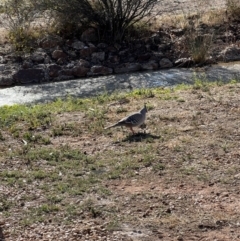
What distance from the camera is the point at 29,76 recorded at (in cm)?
1278

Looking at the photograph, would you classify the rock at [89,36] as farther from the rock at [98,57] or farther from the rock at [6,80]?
the rock at [6,80]

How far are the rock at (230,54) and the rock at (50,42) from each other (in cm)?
307

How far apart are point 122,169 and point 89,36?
22.4 feet

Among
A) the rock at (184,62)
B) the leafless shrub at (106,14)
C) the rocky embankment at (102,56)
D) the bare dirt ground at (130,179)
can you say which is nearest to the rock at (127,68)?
the rocky embankment at (102,56)

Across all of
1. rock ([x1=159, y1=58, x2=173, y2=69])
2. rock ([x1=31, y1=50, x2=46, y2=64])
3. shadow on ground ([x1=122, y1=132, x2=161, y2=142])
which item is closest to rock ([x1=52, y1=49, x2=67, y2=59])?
rock ([x1=31, y1=50, x2=46, y2=64])

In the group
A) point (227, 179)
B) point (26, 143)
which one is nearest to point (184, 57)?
point (26, 143)

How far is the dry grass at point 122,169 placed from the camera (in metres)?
6.52

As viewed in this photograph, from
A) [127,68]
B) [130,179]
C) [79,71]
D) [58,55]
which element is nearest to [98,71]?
[79,71]

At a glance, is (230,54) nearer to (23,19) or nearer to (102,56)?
(102,56)

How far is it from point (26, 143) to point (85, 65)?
4.58 metres

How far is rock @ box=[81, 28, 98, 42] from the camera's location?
1427cm

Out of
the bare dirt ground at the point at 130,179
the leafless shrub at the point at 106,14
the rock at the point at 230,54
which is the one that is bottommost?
the bare dirt ground at the point at 130,179

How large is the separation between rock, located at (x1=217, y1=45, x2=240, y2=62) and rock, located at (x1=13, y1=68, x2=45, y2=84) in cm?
332

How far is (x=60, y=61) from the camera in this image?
1336 centimetres
